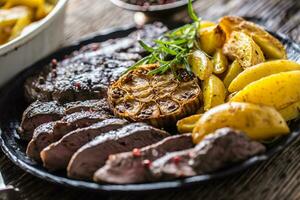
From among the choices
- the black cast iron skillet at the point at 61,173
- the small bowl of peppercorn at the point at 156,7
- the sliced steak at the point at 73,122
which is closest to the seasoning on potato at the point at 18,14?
the black cast iron skillet at the point at 61,173

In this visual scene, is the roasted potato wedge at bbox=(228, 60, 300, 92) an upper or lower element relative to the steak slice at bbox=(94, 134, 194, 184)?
upper

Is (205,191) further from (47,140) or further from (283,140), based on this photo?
(47,140)

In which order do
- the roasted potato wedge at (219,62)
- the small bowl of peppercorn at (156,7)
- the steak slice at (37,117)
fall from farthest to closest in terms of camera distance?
the small bowl of peppercorn at (156,7), the roasted potato wedge at (219,62), the steak slice at (37,117)

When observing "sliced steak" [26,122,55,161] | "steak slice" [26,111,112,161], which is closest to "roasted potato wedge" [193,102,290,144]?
"steak slice" [26,111,112,161]

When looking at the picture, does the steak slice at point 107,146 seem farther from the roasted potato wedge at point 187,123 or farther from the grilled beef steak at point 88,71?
the grilled beef steak at point 88,71

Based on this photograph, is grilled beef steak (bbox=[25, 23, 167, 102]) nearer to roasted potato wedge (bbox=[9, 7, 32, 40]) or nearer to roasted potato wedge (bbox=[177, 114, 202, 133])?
roasted potato wedge (bbox=[9, 7, 32, 40])

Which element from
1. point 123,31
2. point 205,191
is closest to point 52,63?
point 123,31

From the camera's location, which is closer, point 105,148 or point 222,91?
point 105,148
